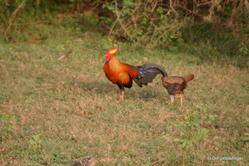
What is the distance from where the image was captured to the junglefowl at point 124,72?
782 cm

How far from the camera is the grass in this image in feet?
18.1

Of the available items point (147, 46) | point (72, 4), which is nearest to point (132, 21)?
point (147, 46)

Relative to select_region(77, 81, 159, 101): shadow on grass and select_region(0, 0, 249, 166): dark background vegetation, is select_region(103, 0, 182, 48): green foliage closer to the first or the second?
select_region(0, 0, 249, 166): dark background vegetation

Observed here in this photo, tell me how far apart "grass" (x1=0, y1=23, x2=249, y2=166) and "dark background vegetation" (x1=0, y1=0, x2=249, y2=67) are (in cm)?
54

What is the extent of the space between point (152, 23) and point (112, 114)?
466cm

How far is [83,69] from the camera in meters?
10.4

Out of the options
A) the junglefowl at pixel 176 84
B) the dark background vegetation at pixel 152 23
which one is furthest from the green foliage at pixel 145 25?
the junglefowl at pixel 176 84

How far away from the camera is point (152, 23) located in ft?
37.0

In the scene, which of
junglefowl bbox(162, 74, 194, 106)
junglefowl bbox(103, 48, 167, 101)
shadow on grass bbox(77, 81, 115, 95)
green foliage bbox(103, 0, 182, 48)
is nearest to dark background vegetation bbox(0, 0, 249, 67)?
green foliage bbox(103, 0, 182, 48)

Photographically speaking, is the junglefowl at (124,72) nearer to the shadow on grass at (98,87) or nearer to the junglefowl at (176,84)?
the junglefowl at (176,84)

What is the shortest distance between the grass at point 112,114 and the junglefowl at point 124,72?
340 mm

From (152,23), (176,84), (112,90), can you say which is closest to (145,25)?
(152,23)

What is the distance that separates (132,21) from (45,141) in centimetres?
646

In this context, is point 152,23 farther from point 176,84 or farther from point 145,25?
point 176,84
